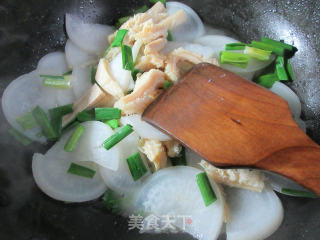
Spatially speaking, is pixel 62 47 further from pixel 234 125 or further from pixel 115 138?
pixel 234 125

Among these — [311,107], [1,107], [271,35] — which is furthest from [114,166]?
[271,35]

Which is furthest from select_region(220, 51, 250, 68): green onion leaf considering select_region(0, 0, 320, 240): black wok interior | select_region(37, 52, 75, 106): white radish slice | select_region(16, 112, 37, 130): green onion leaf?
select_region(16, 112, 37, 130): green onion leaf

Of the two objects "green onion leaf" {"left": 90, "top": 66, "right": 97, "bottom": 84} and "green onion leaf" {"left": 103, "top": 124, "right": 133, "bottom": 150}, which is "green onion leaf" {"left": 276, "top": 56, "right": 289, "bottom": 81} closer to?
"green onion leaf" {"left": 103, "top": 124, "right": 133, "bottom": 150}

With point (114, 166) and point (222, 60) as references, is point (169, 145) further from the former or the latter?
point (222, 60)

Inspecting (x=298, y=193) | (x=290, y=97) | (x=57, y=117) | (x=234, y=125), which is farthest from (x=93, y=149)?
(x=290, y=97)

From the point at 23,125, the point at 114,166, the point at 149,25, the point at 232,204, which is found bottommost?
the point at 232,204

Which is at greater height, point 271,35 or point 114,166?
point 271,35
